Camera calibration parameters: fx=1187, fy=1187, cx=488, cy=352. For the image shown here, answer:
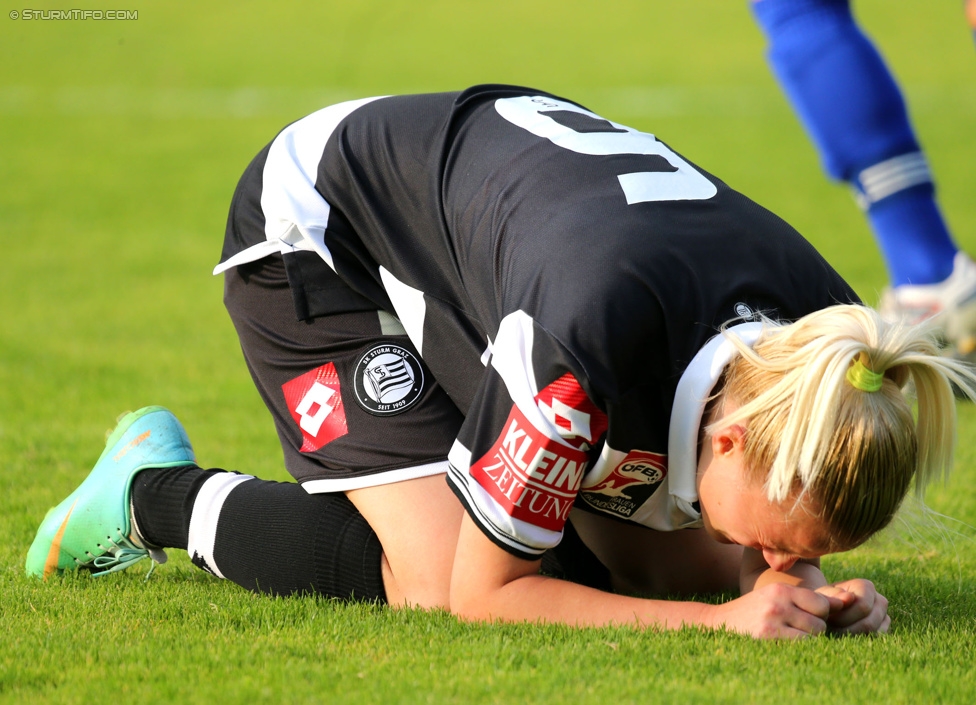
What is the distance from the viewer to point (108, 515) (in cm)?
271

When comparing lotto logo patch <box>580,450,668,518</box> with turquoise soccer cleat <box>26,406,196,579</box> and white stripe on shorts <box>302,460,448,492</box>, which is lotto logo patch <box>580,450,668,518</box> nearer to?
white stripe on shorts <box>302,460,448,492</box>

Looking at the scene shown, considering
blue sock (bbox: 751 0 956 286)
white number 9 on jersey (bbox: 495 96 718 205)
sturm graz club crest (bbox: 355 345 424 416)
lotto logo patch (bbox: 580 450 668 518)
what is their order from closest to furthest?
lotto logo patch (bbox: 580 450 668 518), white number 9 on jersey (bbox: 495 96 718 205), sturm graz club crest (bbox: 355 345 424 416), blue sock (bbox: 751 0 956 286)

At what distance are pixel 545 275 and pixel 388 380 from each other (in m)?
0.67

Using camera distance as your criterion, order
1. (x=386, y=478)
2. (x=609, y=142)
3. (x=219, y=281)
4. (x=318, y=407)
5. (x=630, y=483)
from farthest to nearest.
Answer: (x=219, y=281) < (x=318, y=407) < (x=386, y=478) < (x=609, y=142) < (x=630, y=483)

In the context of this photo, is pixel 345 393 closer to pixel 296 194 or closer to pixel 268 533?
pixel 268 533

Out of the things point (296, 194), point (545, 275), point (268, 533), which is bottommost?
point (268, 533)

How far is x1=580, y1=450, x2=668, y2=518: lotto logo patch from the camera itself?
7.01 feet

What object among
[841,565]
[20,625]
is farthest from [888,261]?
[20,625]

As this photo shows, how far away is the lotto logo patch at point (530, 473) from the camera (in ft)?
6.64

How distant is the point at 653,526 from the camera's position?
2.36m

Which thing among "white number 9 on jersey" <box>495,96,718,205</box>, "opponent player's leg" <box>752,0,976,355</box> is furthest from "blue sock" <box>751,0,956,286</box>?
"white number 9 on jersey" <box>495,96,718,205</box>

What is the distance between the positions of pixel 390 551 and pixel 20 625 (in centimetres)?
73

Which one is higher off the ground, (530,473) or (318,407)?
(318,407)

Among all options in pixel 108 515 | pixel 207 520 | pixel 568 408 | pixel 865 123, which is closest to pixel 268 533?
pixel 207 520
